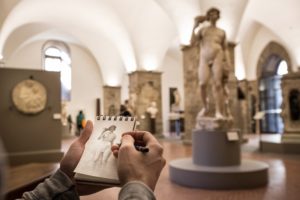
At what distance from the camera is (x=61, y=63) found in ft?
71.4

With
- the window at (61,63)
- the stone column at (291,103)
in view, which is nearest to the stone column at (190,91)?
the stone column at (291,103)

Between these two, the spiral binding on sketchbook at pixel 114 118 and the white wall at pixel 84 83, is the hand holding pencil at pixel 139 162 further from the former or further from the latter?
the white wall at pixel 84 83

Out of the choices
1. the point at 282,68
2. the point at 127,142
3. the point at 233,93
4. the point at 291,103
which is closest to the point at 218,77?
the point at 291,103

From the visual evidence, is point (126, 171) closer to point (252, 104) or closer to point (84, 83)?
point (252, 104)

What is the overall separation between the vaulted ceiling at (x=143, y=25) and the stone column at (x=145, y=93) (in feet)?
1.44

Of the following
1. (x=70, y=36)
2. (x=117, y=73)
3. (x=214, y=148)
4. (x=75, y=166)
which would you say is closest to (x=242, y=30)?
(x=117, y=73)

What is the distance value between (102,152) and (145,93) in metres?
15.8

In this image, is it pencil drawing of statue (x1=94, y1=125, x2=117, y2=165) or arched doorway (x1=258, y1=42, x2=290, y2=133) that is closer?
pencil drawing of statue (x1=94, y1=125, x2=117, y2=165)

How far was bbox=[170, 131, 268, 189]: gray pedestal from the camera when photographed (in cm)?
461

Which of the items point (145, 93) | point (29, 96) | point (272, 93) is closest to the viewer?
point (29, 96)

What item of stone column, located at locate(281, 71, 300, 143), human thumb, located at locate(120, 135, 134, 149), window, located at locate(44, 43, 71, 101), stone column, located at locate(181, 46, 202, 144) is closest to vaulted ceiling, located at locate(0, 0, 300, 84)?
stone column, located at locate(181, 46, 202, 144)

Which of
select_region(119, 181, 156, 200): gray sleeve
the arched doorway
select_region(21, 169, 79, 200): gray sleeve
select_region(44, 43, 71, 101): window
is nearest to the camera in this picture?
select_region(119, 181, 156, 200): gray sleeve

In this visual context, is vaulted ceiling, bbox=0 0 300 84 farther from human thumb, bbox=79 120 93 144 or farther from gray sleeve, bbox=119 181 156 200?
gray sleeve, bbox=119 181 156 200

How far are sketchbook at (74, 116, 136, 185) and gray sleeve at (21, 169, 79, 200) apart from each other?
0.24 feet
